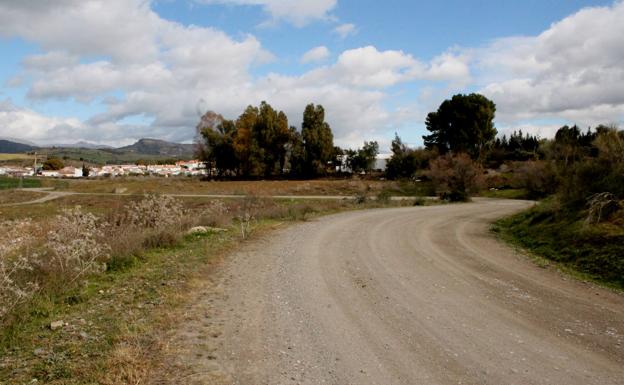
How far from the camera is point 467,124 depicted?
6388 centimetres

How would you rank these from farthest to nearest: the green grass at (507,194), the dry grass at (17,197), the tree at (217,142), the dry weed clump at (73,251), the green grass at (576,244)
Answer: the tree at (217,142) < the dry grass at (17,197) < the green grass at (507,194) < the green grass at (576,244) < the dry weed clump at (73,251)

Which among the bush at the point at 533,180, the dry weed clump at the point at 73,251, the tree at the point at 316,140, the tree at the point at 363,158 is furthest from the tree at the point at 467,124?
the dry weed clump at the point at 73,251

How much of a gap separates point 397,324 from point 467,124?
61.7 m

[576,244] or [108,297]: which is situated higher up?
[576,244]

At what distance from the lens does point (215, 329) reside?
21.2 ft

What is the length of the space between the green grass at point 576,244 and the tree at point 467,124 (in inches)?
1907

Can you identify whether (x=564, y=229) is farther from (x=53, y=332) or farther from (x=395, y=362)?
(x=53, y=332)

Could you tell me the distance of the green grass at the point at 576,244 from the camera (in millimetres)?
10352

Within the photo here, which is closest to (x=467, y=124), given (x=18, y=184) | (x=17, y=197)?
→ (x=17, y=197)

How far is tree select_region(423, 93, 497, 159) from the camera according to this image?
63.5m

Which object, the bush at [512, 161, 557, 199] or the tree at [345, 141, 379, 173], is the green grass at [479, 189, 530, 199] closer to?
the bush at [512, 161, 557, 199]

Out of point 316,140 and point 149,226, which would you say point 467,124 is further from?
point 149,226

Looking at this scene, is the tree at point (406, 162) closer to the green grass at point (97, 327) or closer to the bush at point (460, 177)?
the bush at point (460, 177)

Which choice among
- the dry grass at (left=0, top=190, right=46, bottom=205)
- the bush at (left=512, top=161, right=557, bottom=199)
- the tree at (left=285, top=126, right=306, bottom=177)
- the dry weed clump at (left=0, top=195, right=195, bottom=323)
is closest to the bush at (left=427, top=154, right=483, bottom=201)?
the bush at (left=512, top=161, right=557, bottom=199)
